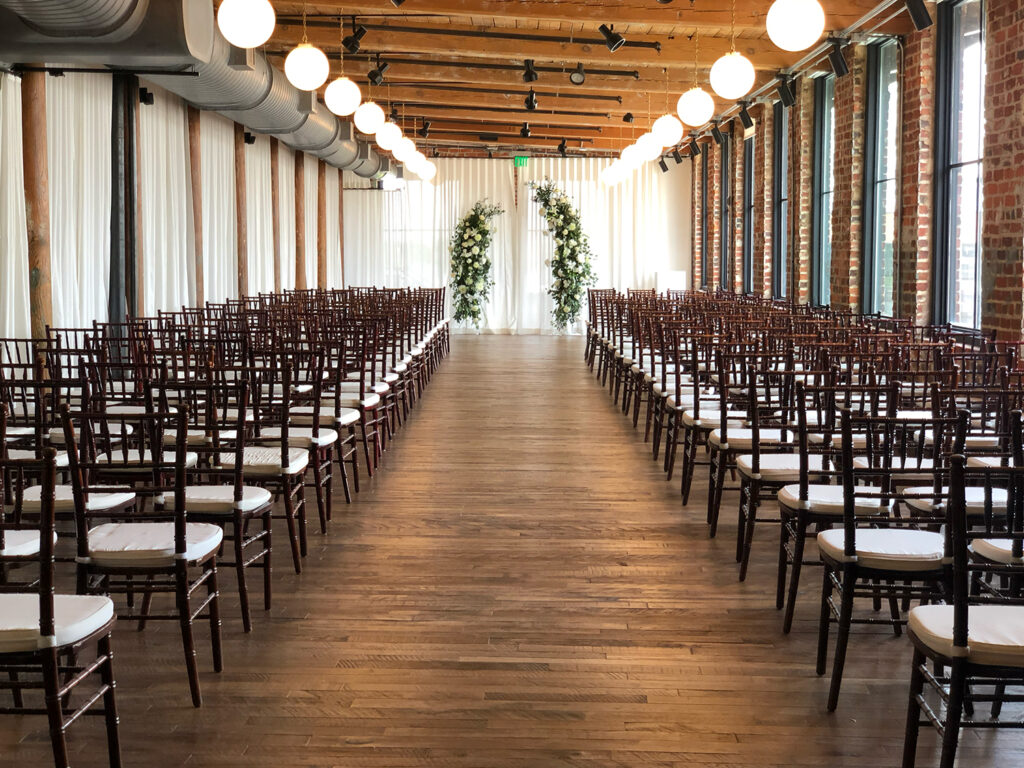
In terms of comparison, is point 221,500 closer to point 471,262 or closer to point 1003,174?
point 1003,174

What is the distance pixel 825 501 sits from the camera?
148 inches

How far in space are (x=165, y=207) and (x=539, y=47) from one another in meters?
4.28

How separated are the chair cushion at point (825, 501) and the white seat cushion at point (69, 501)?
2353 mm

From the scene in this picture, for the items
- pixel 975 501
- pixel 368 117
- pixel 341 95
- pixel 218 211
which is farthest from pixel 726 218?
Answer: pixel 975 501

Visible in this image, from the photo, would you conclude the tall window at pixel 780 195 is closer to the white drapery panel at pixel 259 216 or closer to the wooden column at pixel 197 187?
the white drapery panel at pixel 259 216

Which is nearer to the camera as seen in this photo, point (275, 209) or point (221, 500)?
point (221, 500)

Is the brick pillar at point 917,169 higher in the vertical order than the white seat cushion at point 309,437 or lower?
higher

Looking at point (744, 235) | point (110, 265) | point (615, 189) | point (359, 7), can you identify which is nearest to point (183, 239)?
point (110, 265)

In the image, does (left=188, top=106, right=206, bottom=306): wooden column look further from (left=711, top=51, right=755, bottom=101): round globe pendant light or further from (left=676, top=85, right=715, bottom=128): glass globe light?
(left=711, top=51, right=755, bottom=101): round globe pendant light

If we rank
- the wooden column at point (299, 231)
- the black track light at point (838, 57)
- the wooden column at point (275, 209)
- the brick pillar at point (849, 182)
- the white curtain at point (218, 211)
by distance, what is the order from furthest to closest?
the wooden column at point (299, 231), the wooden column at point (275, 209), the white curtain at point (218, 211), the brick pillar at point (849, 182), the black track light at point (838, 57)

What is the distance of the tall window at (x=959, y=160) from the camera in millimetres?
8641

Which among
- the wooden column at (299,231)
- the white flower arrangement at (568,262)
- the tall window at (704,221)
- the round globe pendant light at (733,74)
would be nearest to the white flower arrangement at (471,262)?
the white flower arrangement at (568,262)

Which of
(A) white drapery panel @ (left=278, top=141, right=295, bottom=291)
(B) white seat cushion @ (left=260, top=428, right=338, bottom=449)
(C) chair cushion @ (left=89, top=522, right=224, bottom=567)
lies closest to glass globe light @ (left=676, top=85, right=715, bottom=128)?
(B) white seat cushion @ (left=260, top=428, right=338, bottom=449)

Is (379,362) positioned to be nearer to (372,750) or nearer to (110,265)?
(110,265)
